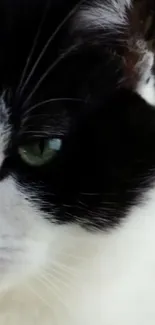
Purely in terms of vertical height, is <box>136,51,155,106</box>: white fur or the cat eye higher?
<box>136,51,155,106</box>: white fur

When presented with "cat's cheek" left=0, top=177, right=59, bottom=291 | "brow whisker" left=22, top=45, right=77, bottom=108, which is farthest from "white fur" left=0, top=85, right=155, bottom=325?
"brow whisker" left=22, top=45, right=77, bottom=108

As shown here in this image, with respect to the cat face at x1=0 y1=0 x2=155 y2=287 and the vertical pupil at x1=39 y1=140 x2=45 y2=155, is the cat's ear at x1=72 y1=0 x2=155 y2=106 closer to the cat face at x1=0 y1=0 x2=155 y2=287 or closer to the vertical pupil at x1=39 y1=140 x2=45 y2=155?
the cat face at x1=0 y1=0 x2=155 y2=287

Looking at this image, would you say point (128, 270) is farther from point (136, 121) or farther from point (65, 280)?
point (136, 121)

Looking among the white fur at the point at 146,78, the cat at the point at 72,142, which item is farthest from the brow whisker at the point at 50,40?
the white fur at the point at 146,78

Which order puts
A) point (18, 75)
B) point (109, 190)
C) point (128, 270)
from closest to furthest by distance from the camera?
point (18, 75) < point (109, 190) < point (128, 270)

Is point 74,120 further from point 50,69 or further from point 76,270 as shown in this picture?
point 76,270

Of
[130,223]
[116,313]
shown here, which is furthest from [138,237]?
[116,313]

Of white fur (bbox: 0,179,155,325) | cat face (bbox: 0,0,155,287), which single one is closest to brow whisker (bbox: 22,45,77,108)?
cat face (bbox: 0,0,155,287)

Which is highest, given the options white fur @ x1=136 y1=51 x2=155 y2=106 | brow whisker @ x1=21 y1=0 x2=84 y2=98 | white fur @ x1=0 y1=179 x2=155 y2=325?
brow whisker @ x1=21 y1=0 x2=84 y2=98
